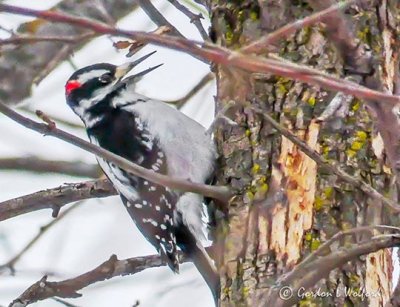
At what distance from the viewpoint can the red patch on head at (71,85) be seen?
379 centimetres

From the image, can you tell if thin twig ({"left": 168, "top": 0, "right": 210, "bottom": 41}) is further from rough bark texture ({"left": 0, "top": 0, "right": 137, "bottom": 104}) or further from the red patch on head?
the red patch on head

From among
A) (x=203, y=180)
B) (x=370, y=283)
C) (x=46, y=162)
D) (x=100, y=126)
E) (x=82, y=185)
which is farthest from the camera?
(x=100, y=126)

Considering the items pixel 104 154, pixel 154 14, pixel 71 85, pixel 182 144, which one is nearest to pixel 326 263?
pixel 104 154

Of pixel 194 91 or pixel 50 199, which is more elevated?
pixel 194 91

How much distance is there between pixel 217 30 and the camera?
279 cm

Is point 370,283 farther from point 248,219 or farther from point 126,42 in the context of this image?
point 126,42

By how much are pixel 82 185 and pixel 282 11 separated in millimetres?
954

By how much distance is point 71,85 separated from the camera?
3.82m

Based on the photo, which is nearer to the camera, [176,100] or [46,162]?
[46,162]

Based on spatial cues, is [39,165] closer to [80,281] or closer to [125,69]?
[80,281]

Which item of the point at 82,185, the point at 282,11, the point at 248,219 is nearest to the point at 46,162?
the point at 82,185

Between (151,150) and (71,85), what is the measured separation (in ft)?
2.21

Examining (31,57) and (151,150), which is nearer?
(31,57)

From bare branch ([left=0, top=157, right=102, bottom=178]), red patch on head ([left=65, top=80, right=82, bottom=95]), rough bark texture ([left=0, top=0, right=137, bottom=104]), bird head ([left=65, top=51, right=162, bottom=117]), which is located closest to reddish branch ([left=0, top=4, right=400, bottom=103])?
bare branch ([left=0, top=157, right=102, bottom=178])
